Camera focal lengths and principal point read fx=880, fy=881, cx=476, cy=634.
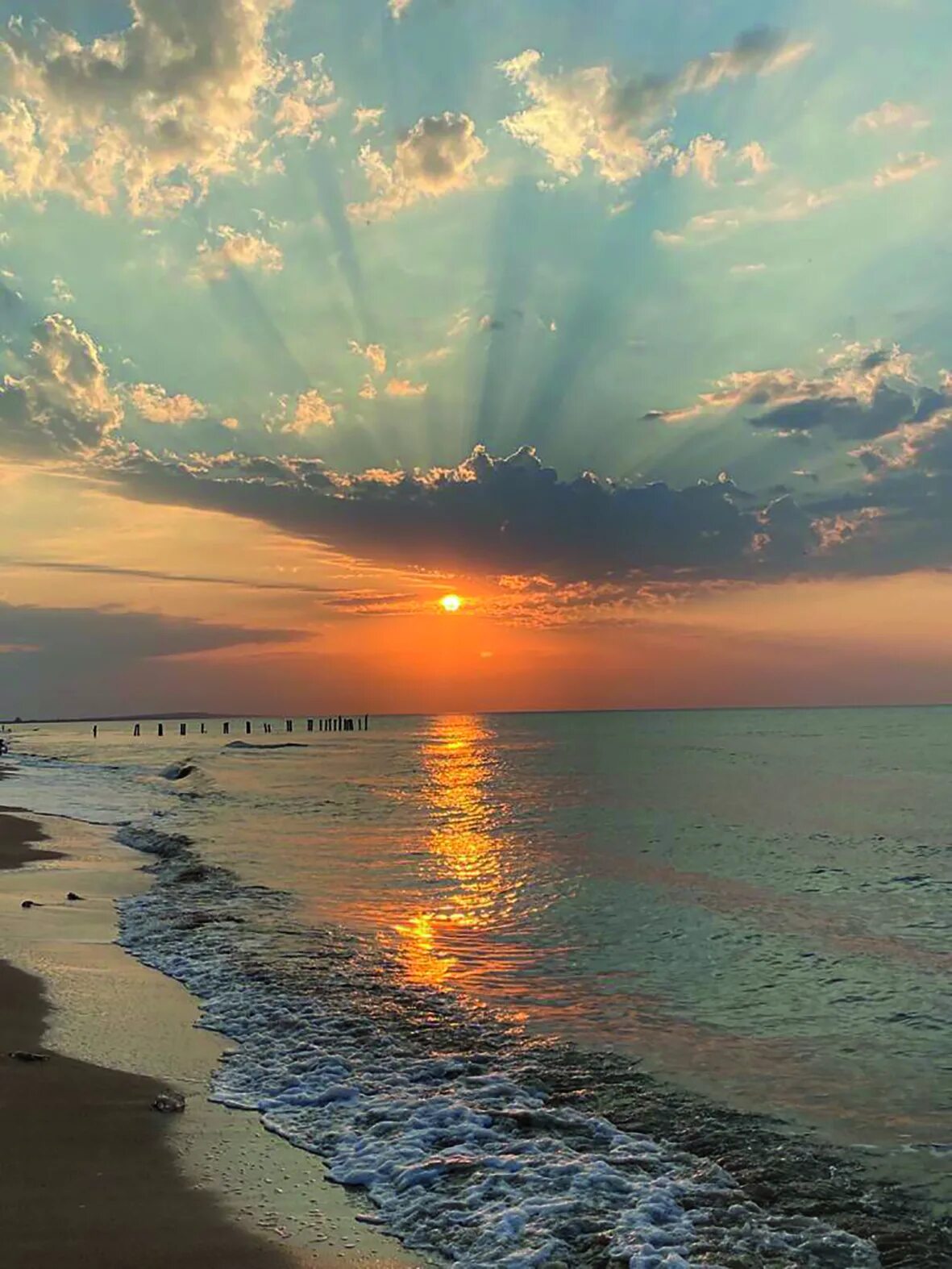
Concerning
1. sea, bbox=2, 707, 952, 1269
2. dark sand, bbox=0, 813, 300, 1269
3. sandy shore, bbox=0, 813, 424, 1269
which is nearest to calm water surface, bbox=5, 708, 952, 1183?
sea, bbox=2, 707, 952, 1269

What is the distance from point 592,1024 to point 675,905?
768cm

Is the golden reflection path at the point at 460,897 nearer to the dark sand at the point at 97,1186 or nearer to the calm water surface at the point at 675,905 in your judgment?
the calm water surface at the point at 675,905

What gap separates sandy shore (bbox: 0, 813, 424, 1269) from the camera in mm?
5074

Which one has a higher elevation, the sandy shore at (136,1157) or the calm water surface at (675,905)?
the sandy shore at (136,1157)

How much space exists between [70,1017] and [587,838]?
1999 centimetres

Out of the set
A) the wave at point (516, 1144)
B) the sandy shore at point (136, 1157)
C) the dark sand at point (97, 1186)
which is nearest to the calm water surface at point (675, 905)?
the wave at point (516, 1144)

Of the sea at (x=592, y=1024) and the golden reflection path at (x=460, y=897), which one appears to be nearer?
the sea at (x=592, y=1024)

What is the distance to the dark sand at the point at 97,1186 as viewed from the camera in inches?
195

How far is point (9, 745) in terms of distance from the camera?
10262 centimetres

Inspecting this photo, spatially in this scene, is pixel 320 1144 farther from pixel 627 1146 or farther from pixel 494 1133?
pixel 627 1146

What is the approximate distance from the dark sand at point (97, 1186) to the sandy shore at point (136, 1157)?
12mm

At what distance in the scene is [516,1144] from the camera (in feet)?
22.8

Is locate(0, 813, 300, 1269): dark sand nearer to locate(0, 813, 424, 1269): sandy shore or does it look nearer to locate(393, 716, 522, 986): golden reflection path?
locate(0, 813, 424, 1269): sandy shore

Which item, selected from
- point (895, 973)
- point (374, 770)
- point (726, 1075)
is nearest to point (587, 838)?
point (895, 973)
